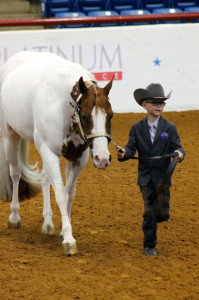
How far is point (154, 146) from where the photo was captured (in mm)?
4102

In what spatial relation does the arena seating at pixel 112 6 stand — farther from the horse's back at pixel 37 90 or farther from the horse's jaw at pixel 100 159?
the horse's jaw at pixel 100 159

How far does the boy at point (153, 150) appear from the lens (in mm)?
4039

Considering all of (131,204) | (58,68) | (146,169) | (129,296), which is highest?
(58,68)

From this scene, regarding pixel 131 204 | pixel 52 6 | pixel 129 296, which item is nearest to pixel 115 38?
pixel 52 6

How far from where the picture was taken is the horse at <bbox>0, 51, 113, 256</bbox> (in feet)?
12.8

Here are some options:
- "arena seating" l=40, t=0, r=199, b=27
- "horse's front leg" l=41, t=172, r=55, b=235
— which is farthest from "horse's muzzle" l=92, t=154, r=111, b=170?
"arena seating" l=40, t=0, r=199, b=27

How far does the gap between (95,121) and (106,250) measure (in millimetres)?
1173

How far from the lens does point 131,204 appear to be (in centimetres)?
560

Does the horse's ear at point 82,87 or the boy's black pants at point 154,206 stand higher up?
the horse's ear at point 82,87

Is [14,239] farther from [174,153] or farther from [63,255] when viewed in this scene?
[174,153]

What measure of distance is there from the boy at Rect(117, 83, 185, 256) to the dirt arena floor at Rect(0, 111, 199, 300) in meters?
0.34

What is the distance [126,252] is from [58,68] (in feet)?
5.45

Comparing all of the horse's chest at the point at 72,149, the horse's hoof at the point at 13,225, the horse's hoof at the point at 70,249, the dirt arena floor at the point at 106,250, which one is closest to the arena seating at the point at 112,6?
the dirt arena floor at the point at 106,250

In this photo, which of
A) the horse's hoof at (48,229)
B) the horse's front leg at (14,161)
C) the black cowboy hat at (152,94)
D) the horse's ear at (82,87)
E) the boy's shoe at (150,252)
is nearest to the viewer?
the horse's ear at (82,87)
